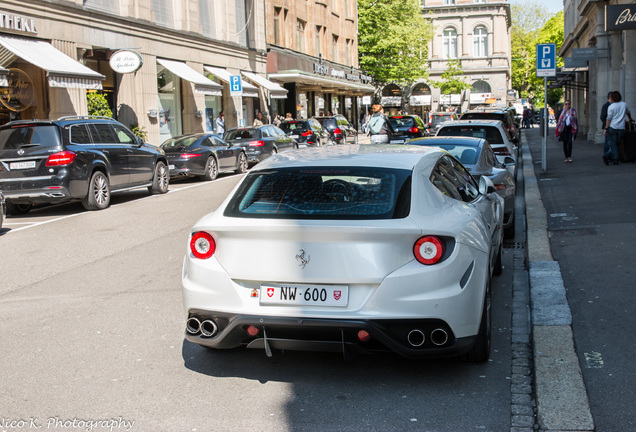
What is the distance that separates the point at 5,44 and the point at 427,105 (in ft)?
250

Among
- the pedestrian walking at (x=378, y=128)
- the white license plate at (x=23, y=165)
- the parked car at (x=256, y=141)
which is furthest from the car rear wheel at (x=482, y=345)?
the parked car at (x=256, y=141)

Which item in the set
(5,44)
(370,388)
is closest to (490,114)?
(5,44)

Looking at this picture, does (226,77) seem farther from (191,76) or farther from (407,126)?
(407,126)

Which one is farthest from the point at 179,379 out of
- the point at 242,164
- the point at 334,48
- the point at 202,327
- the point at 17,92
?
the point at 334,48

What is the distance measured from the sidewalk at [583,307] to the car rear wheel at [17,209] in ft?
32.1

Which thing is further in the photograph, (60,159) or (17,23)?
(17,23)

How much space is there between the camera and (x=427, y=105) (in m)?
92.8

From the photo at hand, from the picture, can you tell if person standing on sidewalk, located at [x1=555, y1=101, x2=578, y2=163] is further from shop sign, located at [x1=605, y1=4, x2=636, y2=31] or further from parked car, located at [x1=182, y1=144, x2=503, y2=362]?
parked car, located at [x1=182, y1=144, x2=503, y2=362]

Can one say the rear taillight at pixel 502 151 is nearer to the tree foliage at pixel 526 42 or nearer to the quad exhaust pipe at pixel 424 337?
the quad exhaust pipe at pixel 424 337

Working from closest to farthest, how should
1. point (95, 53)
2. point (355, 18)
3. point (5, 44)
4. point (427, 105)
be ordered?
point (5, 44)
point (95, 53)
point (355, 18)
point (427, 105)

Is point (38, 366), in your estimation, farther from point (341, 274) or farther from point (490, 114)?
point (490, 114)

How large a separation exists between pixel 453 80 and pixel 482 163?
7809cm

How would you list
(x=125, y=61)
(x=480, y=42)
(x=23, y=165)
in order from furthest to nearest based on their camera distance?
(x=480, y=42) < (x=125, y=61) < (x=23, y=165)

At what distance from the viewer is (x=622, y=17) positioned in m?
21.2
